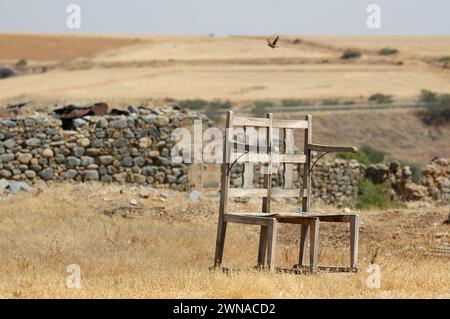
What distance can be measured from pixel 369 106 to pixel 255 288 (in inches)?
1819

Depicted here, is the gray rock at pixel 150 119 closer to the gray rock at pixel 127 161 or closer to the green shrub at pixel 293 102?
the gray rock at pixel 127 161

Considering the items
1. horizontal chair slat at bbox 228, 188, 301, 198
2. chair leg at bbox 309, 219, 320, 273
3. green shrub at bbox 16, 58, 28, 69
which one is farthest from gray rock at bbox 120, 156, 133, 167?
green shrub at bbox 16, 58, 28, 69

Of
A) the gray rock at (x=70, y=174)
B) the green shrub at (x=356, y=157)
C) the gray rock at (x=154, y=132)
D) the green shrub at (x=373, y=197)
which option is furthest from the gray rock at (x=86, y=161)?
the green shrub at (x=356, y=157)

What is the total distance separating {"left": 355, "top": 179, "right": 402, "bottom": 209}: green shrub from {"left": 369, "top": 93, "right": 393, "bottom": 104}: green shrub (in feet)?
113

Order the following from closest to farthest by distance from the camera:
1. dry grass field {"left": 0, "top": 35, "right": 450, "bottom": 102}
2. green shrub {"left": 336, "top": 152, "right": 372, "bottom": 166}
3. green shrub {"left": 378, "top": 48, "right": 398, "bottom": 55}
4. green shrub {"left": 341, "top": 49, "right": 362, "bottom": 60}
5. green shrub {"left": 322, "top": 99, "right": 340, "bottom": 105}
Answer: green shrub {"left": 336, "top": 152, "right": 372, "bottom": 166} → green shrub {"left": 322, "top": 99, "right": 340, "bottom": 105} → dry grass field {"left": 0, "top": 35, "right": 450, "bottom": 102} → green shrub {"left": 341, "top": 49, "right": 362, "bottom": 60} → green shrub {"left": 378, "top": 48, "right": 398, "bottom": 55}

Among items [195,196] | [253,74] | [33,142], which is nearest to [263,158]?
[195,196]

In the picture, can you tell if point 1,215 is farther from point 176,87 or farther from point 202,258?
point 176,87

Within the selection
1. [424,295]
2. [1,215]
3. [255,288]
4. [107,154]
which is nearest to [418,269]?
[424,295]

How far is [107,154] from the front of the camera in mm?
21031

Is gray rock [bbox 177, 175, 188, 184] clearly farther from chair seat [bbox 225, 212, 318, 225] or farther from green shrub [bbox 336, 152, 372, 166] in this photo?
chair seat [bbox 225, 212, 318, 225]

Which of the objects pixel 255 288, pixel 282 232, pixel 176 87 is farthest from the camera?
pixel 176 87

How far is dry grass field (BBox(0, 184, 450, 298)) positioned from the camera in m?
8.75

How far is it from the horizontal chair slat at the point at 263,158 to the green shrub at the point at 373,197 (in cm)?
907

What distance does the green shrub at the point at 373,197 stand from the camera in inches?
816
